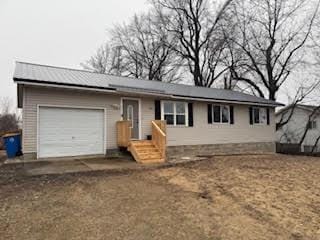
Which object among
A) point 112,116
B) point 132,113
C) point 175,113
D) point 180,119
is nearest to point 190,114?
point 180,119

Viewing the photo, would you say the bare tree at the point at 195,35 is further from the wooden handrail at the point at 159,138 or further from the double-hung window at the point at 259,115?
the wooden handrail at the point at 159,138

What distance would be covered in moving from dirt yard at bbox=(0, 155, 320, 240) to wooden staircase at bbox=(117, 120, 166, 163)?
2.51 metres

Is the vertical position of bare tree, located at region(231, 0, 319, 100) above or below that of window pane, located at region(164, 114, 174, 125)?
above

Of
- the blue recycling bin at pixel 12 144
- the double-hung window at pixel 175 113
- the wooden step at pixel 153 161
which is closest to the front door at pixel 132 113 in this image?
the double-hung window at pixel 175 113

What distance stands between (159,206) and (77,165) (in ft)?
15.5

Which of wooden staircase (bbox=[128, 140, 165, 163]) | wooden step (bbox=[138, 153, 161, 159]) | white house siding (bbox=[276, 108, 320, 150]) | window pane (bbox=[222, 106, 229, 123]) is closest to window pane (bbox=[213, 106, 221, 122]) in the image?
window pane (bbox=[222, 106, 229, 123])

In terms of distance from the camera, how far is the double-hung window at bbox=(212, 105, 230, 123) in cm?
1607

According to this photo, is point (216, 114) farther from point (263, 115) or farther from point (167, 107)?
point (263, 115)

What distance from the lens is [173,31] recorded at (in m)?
30.0

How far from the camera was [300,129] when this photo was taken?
31609 millimetres

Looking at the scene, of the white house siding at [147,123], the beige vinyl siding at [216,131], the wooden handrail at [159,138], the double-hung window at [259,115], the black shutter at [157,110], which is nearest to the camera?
the white house siding at [147,123]

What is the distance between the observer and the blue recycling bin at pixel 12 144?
37.7 ft

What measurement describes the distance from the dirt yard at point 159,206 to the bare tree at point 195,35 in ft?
72.8

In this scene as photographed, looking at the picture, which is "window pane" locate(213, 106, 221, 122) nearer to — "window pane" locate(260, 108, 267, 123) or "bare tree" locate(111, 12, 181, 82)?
"window pane" locate(260, 108, 267, 123)
